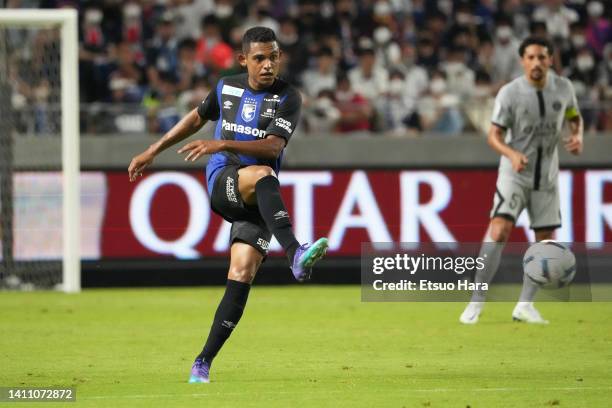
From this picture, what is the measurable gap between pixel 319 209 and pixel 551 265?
5.44m

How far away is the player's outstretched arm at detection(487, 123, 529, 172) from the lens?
10.3 meters

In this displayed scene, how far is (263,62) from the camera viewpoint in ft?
25.0

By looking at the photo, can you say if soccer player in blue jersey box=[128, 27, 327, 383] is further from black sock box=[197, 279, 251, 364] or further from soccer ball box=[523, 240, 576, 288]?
soccer ball box=[523, 240, 576, 288]

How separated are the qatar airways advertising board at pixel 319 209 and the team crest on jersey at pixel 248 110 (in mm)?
7251

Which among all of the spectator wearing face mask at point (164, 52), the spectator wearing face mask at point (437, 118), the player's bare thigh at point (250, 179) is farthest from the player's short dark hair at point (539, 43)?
the spectator wearing face mask at point (164, 52)

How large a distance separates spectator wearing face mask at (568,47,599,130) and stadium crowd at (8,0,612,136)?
2 centimetres

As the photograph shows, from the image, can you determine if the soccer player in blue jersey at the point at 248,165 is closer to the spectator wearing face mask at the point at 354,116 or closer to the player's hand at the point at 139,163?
the player's hand at the point at 139,163

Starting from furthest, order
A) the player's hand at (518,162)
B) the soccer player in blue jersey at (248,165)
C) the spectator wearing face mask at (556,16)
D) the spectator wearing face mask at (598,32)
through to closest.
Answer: the spectator wearing face mask at (556,16) → the spectator wearing face mask at (598,32) → the player's hand at (518,162) → the soccer player in blue jersey at (248,165)

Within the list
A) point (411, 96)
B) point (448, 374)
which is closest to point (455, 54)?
point (411, 96)

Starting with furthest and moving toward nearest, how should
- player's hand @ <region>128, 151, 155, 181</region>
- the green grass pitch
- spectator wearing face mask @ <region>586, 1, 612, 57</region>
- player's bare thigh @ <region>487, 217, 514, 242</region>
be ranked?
spectator wearing face mask @ <region>586, 1, 612, 57</region>, player's bare thigh @ <region>487, 217, 514, 242</region>, player's hand @ <region>128, 151, 155, 181</region>, the green grass pitch

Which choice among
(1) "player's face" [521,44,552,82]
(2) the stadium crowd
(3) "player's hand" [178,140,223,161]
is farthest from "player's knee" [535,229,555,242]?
(2) the stadium crowd

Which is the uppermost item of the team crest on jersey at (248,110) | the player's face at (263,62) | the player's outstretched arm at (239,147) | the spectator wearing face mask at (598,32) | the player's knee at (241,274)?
the spectator wearing face mask at (598,32)

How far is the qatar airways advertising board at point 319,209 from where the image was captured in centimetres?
1495

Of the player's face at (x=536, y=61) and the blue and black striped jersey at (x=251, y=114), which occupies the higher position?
the player's face at (x=536, y=61)
